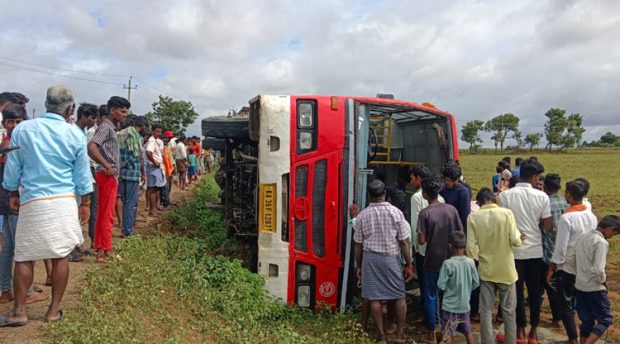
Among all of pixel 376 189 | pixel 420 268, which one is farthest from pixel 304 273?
pixel 420 268

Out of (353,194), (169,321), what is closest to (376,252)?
(353,194)

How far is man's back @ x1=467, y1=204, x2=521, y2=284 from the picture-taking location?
14.2 feet

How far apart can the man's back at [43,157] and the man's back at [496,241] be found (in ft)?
11.2

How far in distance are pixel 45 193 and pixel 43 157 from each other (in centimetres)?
25

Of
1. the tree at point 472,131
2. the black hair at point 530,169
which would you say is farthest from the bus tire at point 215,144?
the tree at point 472,131

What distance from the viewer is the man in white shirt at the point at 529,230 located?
4.61m

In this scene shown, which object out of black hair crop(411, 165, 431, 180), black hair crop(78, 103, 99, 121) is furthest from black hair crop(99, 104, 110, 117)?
black hair crop(411, 165, 431, 180)

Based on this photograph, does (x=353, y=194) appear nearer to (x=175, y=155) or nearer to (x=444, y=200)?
(x=444, y=200)

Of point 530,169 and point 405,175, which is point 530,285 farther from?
point 405,175

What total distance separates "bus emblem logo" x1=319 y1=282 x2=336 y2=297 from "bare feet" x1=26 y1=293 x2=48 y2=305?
242 cm

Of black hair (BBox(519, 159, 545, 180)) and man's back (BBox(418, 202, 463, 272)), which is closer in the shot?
man's back (BBox(418, 202, 463, 272))

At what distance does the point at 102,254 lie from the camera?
5.03 meters

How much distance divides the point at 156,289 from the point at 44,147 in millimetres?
1569

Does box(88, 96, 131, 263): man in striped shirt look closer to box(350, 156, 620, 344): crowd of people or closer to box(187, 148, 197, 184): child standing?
box(350, 156, 620, 344): crowd of people
